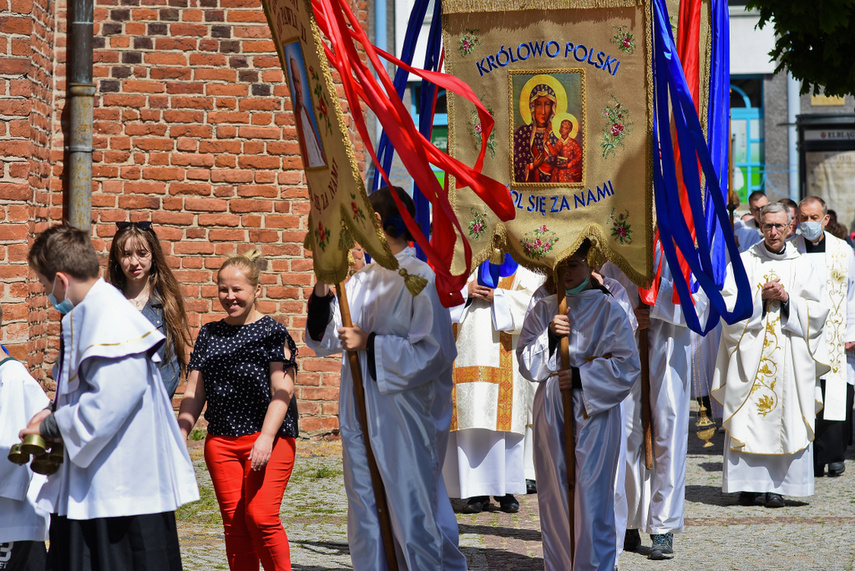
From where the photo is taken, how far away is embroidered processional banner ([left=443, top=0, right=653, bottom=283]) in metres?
4.98

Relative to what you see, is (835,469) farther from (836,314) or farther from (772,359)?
(772,359)

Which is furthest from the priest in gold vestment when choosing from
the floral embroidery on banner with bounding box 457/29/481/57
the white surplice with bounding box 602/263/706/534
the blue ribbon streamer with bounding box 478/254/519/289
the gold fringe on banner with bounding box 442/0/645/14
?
the floral embroidery on banner with bounding box 457/29/481/57

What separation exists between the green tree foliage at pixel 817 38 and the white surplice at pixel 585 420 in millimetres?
3170

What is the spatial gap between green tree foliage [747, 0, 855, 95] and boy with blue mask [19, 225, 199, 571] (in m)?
5.07

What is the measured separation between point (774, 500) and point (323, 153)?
4706 mm

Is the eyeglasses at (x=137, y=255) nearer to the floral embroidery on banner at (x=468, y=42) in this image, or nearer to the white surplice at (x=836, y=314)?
the floral embroidery on banner at (x=468, y=42)

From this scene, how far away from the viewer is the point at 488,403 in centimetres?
743

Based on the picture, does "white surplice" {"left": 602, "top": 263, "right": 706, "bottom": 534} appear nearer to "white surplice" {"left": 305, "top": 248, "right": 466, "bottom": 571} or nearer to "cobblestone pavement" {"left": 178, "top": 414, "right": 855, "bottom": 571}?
"cobblestone pavement" {"left": 178, "top": 414, "right": 855, "bottom": 571}

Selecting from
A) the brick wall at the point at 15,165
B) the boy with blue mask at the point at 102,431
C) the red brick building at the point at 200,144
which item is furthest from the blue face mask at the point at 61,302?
the red brick building at the point at 200,144

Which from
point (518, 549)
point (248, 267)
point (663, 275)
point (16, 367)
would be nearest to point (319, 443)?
point (518, 549)

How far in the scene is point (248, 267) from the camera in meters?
4.93

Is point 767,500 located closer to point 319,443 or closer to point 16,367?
point 319,443

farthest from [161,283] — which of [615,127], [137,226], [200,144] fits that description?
[200,144]

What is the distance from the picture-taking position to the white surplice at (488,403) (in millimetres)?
7352
